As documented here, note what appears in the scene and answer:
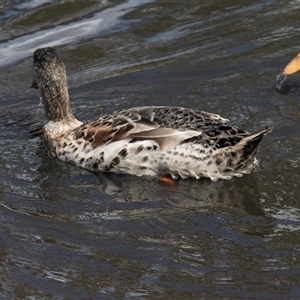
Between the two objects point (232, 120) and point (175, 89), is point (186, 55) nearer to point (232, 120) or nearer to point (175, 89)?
point (175, 89)

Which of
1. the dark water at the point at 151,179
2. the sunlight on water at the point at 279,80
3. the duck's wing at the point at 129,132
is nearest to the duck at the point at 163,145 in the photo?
the duck's wing at the point at 129,132

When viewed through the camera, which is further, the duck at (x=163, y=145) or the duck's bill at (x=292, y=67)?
the duck's bill at (x=292, y=67)

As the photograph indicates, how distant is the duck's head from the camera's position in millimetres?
7996

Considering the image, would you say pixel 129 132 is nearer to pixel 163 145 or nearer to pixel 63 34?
pixel 163 145

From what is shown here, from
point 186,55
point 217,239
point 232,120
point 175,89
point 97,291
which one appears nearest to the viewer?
point 97,291

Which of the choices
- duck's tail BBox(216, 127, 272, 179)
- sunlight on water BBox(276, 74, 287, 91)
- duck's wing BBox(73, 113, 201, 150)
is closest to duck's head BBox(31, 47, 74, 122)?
duck's wing BBox(73, 113, 201, 150)

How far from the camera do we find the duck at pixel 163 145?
22.3 ft

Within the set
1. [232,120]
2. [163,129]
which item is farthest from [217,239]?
[232,120]

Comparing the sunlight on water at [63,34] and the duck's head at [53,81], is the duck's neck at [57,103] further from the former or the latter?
the sunlight on water at [63,34]

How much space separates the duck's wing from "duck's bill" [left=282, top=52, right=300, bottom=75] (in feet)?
7.50

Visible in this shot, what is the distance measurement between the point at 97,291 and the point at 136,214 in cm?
120

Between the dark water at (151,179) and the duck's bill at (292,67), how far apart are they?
0.53 ft

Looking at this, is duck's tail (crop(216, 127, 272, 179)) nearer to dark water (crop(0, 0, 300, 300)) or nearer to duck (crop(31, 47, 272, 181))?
duck (crop(31, 47, 272, 181))

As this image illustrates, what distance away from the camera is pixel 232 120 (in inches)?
313
